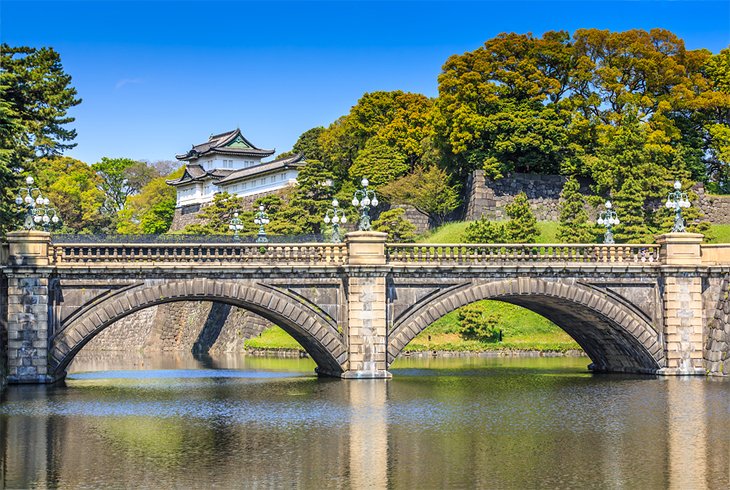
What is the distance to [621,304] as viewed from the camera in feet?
167

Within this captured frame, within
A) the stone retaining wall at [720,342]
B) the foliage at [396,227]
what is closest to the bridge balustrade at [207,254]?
the stone retaining wall at [720,342]

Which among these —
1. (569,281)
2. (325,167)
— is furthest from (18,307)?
(325,167)

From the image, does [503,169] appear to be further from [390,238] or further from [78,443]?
[78,443]

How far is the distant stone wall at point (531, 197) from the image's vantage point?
280 ft

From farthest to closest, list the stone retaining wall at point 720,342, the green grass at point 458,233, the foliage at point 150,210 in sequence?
1. the foliage at point 150,210
2. the green grass at point 458,233
3. the stone retaining wall at point 720,342

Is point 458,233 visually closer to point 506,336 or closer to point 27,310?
point 506,336

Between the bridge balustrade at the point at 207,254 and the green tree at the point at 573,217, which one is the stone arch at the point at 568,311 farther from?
the green tree at the point at 573,217

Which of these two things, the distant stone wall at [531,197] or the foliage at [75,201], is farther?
the foliage at [75,201]

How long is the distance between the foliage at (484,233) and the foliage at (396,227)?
25.7ft

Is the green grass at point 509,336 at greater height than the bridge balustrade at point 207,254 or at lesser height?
lesser

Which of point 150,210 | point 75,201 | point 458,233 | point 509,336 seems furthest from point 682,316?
point 150,210

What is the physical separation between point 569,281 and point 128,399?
20.0m

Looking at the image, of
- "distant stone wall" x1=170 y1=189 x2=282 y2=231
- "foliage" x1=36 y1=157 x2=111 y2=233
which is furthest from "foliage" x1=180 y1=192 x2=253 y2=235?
"foliage" x1=36 y1=157 x2=111 y2=233

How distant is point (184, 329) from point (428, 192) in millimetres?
21814
